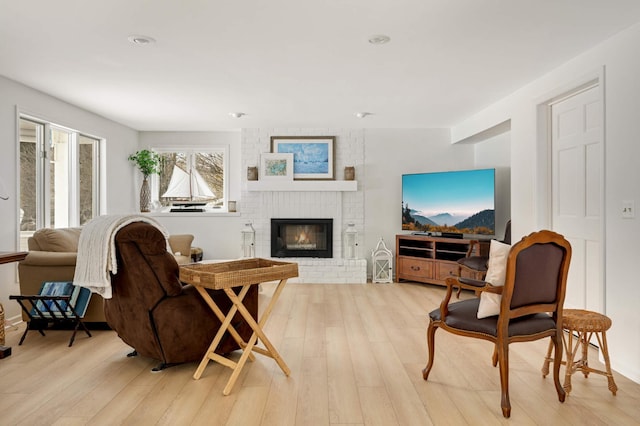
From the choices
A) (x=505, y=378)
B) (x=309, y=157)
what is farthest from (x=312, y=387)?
(x=309, y=157)

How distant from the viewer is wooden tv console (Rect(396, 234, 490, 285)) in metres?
6.08

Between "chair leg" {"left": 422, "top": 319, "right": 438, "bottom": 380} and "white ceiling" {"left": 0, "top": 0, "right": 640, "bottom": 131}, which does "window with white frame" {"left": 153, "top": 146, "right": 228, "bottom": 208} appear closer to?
"white ceiling" {"left": 0, "top": 0, "right": 640, "bottom": 131}

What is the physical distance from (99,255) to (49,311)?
4.29 feet

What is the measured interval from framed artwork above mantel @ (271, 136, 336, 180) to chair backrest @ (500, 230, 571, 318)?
15.5 ft

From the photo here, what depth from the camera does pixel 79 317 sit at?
3.81 m

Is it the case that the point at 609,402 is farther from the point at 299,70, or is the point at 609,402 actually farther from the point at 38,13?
the point at 38,13

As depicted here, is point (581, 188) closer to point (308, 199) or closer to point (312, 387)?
point (312, 387)

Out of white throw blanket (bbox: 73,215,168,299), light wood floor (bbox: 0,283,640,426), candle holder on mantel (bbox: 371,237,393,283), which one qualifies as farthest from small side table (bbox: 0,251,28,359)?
candle holder on mantel (bbox: 371,237,393,283)

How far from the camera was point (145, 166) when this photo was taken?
23.0 ft

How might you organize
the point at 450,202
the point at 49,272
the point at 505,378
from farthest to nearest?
1. the point at 450,202
2. the point at 49,272
3. the point at 505,378

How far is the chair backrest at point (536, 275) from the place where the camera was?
2439 millimetres

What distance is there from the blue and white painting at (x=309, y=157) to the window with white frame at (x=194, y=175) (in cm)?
110

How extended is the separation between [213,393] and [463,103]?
13.9 feet

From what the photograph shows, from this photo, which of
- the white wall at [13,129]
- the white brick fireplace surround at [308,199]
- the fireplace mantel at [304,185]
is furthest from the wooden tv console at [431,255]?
the white wall at [13,129]
